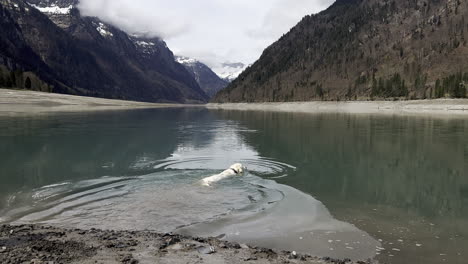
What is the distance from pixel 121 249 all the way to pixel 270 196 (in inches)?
321

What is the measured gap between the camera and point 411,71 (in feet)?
634

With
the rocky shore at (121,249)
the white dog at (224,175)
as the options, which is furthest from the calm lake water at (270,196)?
the rocky shore at (121,249)

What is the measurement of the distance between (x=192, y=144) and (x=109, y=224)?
22759 millimetres

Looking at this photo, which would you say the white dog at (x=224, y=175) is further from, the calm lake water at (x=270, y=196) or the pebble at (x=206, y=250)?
the pebble at (x=206, y=250)

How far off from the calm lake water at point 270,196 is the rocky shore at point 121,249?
44.5 inches

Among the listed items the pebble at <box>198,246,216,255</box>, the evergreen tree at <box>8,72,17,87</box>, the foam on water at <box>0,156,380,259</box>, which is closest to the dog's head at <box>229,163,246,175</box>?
the foam on water at <box>0,156,380,259</box>

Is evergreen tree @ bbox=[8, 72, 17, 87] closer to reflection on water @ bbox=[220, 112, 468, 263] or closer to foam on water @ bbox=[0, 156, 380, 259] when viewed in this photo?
reflection on water @ bbox=[220, 112, 468, 263]

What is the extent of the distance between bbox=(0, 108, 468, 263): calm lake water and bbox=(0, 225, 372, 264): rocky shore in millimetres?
1129

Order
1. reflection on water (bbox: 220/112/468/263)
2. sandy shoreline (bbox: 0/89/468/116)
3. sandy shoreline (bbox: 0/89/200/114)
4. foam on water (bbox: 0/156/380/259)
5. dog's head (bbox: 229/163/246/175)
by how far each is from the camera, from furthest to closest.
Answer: sandy shoreline (bbox: 0/89/468/116)
sandy shoreline (bbox: 0/89/200/114)
dog's head (bbox: 229/163/246/175)
foam on water (bbox: 0/156/380/259)
reflection on water (bbox: 220/112/468/263)

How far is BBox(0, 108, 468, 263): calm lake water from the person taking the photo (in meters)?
10.7

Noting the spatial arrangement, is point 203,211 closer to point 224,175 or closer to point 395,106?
point 224,175

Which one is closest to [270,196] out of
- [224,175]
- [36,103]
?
[224,175]

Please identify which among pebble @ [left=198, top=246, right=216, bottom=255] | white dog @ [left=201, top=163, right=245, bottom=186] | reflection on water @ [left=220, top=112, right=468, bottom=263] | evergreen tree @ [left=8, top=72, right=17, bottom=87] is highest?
evergreen tree @ [left=8, top=72, right=17, bottom=87]

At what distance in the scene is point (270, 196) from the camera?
621 inches
